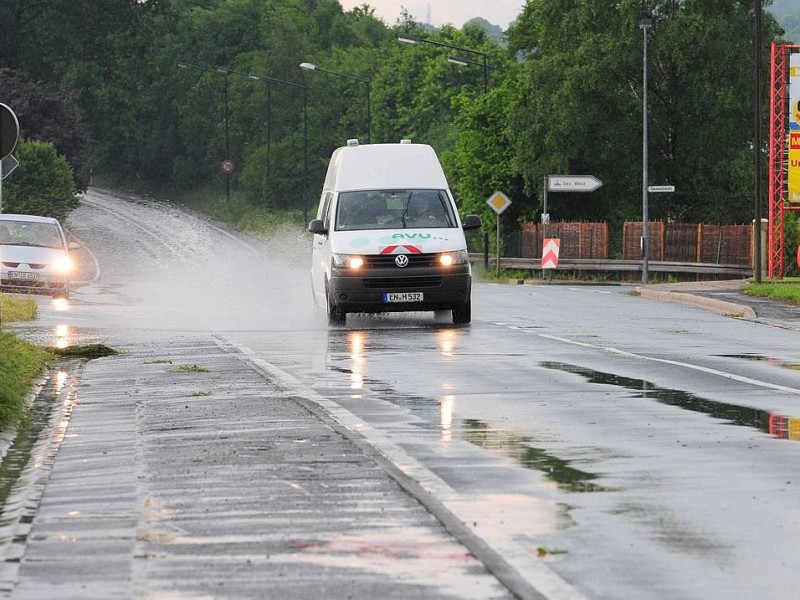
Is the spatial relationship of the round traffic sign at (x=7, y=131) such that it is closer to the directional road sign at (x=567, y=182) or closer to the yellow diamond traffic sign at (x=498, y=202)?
the directional road sign at (x=567, y=182)

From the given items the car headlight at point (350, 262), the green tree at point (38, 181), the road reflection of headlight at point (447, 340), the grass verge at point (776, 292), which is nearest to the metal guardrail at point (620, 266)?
the grass verge at point (776, 292)

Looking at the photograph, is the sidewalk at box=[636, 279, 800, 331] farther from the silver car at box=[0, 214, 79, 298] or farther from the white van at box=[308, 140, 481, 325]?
the silver car at box=[0, 214, 79, 298]

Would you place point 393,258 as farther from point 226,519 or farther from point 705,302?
point 226,519

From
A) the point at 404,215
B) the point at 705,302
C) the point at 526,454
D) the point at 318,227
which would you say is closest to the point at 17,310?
the point at 318,227

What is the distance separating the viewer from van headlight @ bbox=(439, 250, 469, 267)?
26.3 meters

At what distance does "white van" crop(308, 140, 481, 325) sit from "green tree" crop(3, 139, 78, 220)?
50139 millimetres

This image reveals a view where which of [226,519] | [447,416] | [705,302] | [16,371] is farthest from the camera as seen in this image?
[705,302]

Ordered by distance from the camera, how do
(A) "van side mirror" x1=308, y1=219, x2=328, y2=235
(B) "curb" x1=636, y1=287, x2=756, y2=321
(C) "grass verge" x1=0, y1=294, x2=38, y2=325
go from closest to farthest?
(C) "grass verge" x1=0, y1=294, x2=38, y2=325, (A) "van side mirror" x1=308, y1=219, x2=328, y2=235, (B) "curb" x1=636, y1=287, x2=756, y2=321

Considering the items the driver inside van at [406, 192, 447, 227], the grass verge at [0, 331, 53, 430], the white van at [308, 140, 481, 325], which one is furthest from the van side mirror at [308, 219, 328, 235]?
the grass verge at [0, 331, 53, 430]

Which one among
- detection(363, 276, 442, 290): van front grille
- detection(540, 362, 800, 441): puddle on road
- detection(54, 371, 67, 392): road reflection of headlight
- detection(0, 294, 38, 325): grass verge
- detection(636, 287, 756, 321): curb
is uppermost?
detection(363, 276, 442, 290): van front grille

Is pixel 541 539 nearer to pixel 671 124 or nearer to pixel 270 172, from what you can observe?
pixel 671 124

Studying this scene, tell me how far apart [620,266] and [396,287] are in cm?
3985

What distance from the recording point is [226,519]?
8.79 meters

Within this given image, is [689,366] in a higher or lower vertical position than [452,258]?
lower
